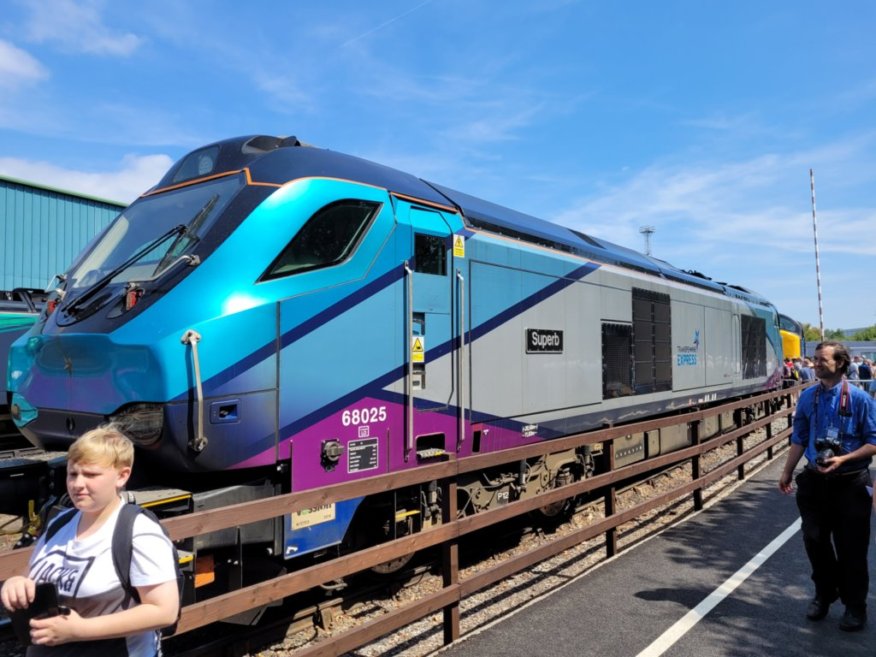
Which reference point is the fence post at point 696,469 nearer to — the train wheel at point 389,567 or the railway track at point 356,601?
the railway track at point 356,601

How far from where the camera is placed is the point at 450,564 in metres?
4.36

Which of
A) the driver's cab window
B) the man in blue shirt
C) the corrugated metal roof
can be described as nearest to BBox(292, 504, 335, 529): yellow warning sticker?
the driver's cab window

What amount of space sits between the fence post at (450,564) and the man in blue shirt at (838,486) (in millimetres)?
2336

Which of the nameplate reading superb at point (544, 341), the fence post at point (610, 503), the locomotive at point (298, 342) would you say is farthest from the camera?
the nameplate reading superb at point (544, 341)

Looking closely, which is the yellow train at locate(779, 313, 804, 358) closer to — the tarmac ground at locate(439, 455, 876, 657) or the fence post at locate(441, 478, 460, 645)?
the tarmac ground at locate(439, 455, 876, 657)

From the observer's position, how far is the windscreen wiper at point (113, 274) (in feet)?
14.3

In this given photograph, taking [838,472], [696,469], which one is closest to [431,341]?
[838,472]

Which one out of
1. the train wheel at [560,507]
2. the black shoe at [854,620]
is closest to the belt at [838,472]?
the black shoe at [854,620]

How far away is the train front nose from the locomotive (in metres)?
0.01

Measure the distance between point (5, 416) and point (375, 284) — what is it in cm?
974

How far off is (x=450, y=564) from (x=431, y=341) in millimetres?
1685

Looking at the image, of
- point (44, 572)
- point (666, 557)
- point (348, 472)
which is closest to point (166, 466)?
point (348, 472)

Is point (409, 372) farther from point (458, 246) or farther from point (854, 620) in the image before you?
point (854, 620)

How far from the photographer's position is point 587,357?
7.62 meters
